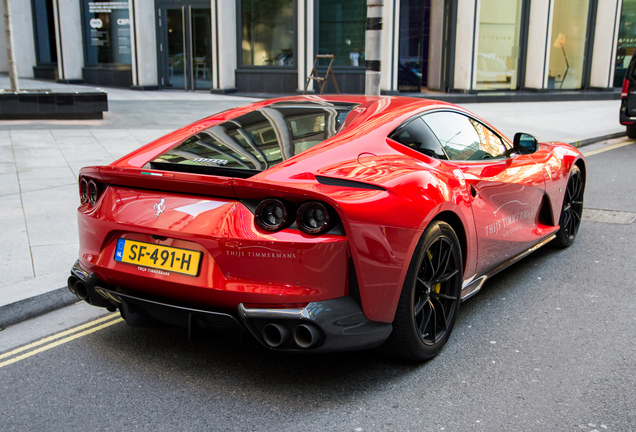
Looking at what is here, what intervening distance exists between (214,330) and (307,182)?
860 mm

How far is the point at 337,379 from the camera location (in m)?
3.45

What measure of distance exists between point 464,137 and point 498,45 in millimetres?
19264

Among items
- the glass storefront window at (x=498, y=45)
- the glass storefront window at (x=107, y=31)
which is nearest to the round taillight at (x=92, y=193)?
the glass storefront window at (x=498, y=45)

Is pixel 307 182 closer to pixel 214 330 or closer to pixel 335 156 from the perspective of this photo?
pixel 335 156

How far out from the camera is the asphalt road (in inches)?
120

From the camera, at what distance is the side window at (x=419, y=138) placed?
382 centimetres

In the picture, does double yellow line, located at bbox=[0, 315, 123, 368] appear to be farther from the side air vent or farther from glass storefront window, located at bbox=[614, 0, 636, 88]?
glass storefront window, located at bbox=[614, 0, 636, 88]

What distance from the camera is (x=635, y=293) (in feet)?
15.6

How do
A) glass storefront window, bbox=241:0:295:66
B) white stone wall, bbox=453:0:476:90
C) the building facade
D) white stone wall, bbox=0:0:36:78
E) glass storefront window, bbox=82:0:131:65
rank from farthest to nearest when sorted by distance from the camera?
white stone wall, bbox=0:0:36:78, glass storefront window, bbox=82:0:131:65, white stone wall, bbox=453:0:476:90, glass storefront window, bbox=241:0:295:66, the building facade

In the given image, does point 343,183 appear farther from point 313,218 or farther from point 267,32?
point 267,32

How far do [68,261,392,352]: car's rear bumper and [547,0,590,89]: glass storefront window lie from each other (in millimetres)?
21990

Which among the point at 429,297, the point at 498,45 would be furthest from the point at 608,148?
the point at 429,297

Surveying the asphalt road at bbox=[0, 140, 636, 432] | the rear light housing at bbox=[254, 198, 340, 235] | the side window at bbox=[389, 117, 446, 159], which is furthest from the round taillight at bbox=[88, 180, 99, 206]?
the side window at bbox=[389, 117, 446, 159]

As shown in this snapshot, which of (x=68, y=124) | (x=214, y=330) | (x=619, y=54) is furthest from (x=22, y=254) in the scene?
(x=619, y=54)
